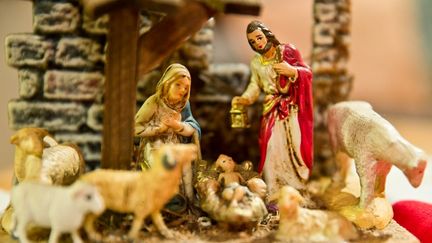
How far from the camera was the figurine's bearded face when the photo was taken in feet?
9.09

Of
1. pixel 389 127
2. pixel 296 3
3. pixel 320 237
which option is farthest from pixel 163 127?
pixel 296 3

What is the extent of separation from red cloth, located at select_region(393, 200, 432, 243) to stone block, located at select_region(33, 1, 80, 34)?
223cm

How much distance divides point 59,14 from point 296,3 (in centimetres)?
219

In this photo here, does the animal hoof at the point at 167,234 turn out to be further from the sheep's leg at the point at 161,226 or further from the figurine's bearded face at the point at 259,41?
the figurine's bearded face at the point at 259,41

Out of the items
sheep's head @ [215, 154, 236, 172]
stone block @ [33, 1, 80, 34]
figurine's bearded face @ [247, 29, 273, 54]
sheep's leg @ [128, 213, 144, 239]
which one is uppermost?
stone block @ [33, 1, 80, 34]

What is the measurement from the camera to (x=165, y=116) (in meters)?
2.72

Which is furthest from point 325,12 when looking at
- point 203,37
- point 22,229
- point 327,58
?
point 22,229

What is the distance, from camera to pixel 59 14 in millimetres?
3219

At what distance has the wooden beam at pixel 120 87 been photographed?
240 centimetres

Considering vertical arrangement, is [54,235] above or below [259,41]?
below

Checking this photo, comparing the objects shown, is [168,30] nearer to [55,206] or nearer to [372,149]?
[55,206]

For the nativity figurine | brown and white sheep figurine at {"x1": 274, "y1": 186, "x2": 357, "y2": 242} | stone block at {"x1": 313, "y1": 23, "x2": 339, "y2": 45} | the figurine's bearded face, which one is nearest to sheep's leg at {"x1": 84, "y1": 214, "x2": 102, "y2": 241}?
the nativity figurine

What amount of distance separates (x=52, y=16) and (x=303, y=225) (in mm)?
1857

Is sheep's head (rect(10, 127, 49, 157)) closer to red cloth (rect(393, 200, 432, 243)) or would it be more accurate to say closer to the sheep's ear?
the sheep's ear
